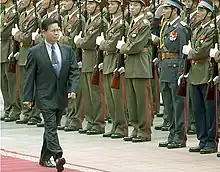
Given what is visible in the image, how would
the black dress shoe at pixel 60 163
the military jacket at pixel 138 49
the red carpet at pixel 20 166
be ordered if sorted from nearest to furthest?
the black dress shoe at pixel 60 163
the red carpet at pixel 20 166
the military jacket at pixel 138 49

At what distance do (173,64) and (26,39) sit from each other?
4.47m

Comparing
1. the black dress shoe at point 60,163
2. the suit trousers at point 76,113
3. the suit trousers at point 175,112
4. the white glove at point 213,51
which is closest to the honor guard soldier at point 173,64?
the suit trousers at point 175,112

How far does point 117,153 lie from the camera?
13.3 m

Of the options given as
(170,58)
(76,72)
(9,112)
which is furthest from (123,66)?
(9,112)

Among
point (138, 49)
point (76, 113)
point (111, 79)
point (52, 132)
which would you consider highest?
point (138, 49)

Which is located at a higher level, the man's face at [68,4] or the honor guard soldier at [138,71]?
the man's face at [68,4]

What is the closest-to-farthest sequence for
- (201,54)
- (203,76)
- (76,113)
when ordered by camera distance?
(201,54), (203,76), (76,113)

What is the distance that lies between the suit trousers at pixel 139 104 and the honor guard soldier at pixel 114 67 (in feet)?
1.08

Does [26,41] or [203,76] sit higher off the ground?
[26,41]

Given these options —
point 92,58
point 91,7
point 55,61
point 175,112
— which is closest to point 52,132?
point 55,61

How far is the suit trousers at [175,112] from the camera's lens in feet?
44.8

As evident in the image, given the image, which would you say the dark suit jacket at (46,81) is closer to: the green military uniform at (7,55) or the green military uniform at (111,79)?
the green military uniform at (111,79)

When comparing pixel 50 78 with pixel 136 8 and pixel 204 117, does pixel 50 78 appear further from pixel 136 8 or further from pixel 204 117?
pixel 136 8

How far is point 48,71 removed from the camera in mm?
11883
